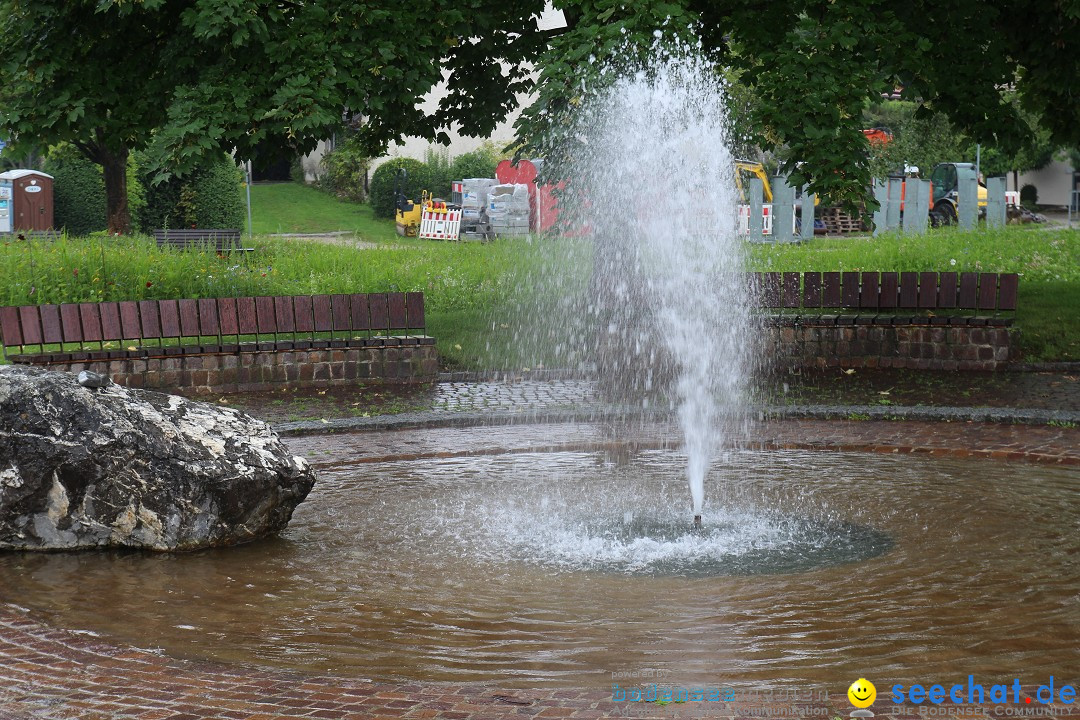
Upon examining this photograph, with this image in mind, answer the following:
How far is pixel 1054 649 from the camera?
15.0 feet

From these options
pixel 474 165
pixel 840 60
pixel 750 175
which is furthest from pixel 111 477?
pixel 474 165

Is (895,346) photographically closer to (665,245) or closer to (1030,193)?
(665,245)

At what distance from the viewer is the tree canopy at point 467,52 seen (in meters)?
10.8

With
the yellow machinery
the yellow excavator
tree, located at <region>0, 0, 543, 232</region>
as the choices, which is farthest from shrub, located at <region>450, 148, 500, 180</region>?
tree, located at <region>0, 0, 543, 232</region>

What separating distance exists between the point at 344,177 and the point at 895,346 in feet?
94.8

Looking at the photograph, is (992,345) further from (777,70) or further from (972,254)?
(972,254)

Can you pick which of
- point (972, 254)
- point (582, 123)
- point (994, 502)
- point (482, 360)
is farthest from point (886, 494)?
point (972, 254)

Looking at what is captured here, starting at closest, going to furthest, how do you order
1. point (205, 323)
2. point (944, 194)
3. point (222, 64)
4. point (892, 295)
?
1. point (222, 64)
2. point (205, 323)
3. point (892, 295)
4. point (944, 194)

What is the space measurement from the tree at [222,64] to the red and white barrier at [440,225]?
58.3ft

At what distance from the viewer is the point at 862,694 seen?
13.0 feet

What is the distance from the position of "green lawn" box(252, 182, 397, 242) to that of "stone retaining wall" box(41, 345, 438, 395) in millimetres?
18520

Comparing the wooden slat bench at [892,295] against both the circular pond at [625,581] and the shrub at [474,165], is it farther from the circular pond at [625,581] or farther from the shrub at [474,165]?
the shrub at [474,165]

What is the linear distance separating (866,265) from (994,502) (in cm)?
1095

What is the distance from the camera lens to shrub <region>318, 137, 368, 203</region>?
37.9 m
